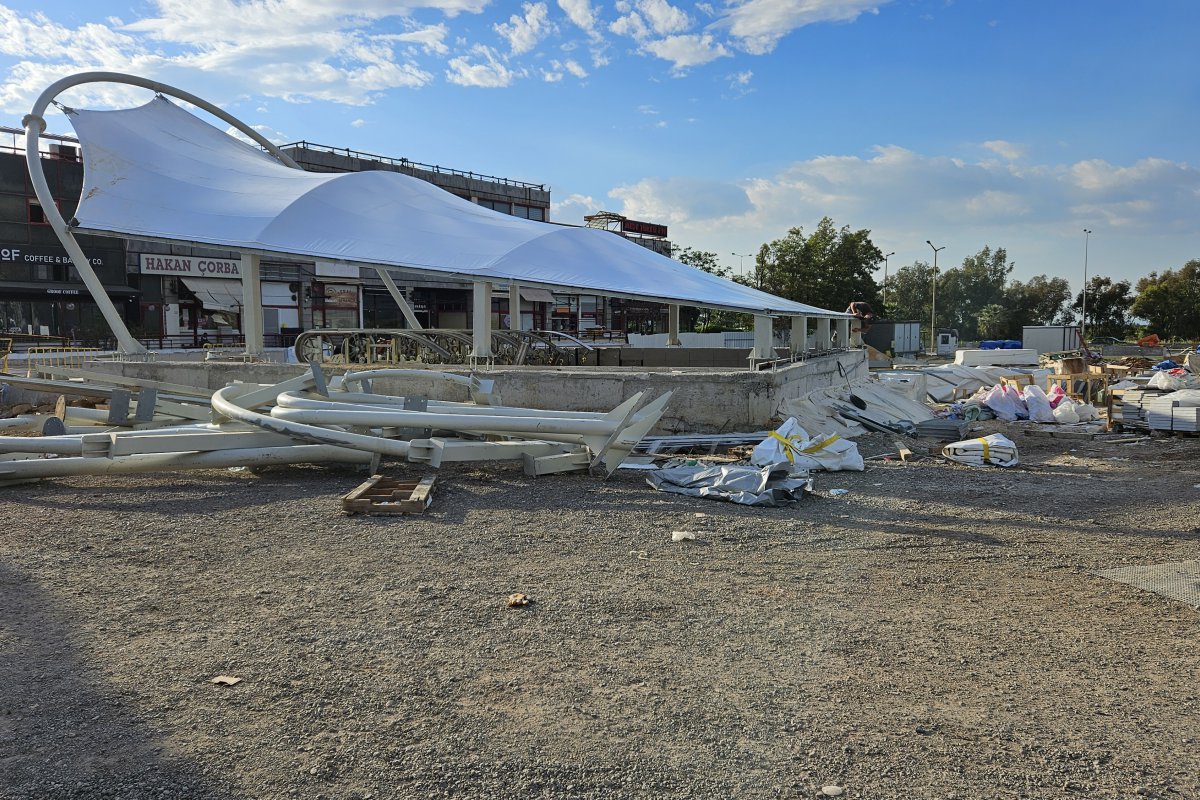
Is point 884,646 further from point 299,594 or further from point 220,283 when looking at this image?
point 220,283

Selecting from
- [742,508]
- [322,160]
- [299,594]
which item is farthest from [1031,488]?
[322,160]

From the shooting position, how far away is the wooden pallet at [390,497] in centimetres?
706

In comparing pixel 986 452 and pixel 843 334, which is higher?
pixel 843 334

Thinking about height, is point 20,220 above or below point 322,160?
below

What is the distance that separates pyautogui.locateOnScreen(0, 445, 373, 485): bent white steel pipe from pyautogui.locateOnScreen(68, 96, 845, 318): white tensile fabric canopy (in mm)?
6905

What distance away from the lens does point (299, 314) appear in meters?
47.2

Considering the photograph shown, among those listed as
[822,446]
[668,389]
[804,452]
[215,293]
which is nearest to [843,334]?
[668,389]

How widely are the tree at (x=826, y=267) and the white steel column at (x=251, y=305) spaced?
146ft

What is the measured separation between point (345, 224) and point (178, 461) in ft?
36.6

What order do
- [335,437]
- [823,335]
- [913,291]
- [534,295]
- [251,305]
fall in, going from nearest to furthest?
[335,437], [251,305], [823,335], [534,295], [913,291]

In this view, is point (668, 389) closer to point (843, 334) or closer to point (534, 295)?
point (843, 334)

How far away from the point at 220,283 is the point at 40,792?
150 feet

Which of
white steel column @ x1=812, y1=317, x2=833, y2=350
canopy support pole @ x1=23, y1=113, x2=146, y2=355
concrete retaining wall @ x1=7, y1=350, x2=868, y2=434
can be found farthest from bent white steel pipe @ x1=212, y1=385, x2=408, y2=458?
white steel column @ x1=812, y1=317, x2=833, y2=350

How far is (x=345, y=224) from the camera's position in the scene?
1830cm
